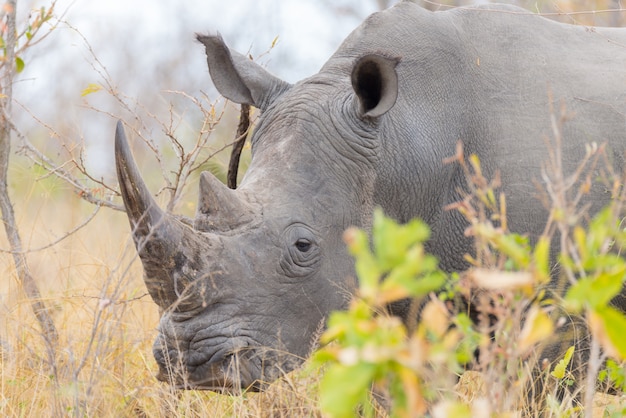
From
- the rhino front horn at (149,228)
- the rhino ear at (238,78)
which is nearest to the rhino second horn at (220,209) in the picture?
the rhino front horn at (149,228)

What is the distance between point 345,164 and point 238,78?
97 centimetres

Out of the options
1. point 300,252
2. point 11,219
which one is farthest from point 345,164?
point 11,219

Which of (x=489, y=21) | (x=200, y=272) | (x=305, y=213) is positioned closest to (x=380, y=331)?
(x=200, y=272)

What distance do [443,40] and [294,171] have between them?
101cm

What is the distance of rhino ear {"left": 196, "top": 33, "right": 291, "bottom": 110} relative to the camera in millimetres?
4758

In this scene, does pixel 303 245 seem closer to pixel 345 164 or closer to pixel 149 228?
pixel 345 164

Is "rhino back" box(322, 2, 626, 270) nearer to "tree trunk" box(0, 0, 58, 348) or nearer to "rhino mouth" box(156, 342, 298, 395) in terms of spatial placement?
"rhino mouth" box(156, 342, 298, 395)

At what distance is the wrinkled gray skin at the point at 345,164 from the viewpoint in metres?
3.74

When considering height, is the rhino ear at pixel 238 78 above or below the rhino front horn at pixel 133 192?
above

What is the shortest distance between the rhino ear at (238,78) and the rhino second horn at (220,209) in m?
0.89

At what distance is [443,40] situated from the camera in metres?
4.53

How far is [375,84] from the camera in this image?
426 centimetres

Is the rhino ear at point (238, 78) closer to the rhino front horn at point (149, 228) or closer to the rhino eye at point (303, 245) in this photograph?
the rhino eye at point (303, 245)

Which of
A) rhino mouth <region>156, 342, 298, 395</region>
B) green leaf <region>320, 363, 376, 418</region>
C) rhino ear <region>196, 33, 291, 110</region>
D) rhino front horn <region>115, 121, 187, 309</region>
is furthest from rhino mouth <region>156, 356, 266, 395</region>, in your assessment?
green leaf <region>320, 363, 376, 418</region>
